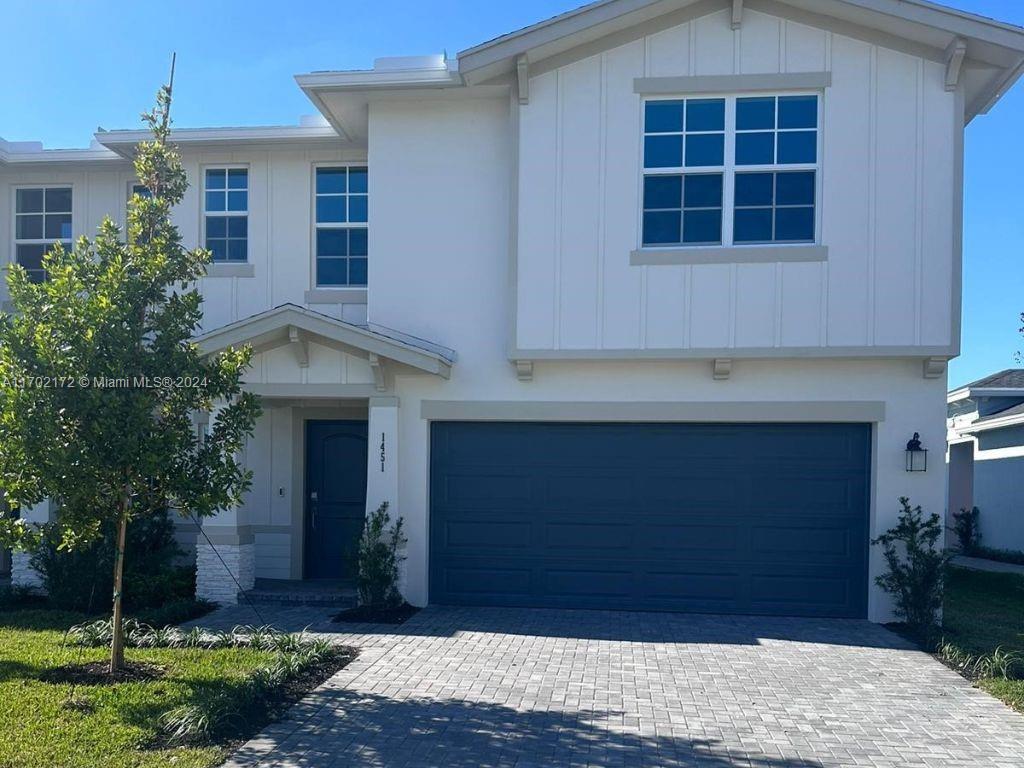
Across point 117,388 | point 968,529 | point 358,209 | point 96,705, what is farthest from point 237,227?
point 968,529

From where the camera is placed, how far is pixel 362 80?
1011 centimetres

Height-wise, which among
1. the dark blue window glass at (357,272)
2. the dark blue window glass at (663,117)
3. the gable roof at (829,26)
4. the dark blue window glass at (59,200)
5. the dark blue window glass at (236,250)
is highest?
the gable roof at (829,26)

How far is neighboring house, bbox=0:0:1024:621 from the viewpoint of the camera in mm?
9555

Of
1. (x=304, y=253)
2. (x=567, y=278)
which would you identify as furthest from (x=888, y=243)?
(x=304, y=253)

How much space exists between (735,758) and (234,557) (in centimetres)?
677

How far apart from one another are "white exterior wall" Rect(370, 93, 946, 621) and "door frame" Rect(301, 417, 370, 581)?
173 centimetres

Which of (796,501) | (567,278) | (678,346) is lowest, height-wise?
(796,501)

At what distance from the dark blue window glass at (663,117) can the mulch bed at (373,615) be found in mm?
6359

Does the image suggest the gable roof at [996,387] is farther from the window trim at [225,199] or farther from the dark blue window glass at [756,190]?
the window trim at [225,199]

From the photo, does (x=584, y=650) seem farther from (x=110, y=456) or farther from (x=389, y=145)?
(x=389, y=145)

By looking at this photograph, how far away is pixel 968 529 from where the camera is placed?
731 inches

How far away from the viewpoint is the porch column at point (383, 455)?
10.1 metres

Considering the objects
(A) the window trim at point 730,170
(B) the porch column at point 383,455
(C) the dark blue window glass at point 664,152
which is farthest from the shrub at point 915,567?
(B) the porch column at point 383,455

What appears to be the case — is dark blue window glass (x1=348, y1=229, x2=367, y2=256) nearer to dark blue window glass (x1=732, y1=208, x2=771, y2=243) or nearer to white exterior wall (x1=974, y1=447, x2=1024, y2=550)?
dark blue window glass (x1=732, y1=208, x2=771, y2=243)
